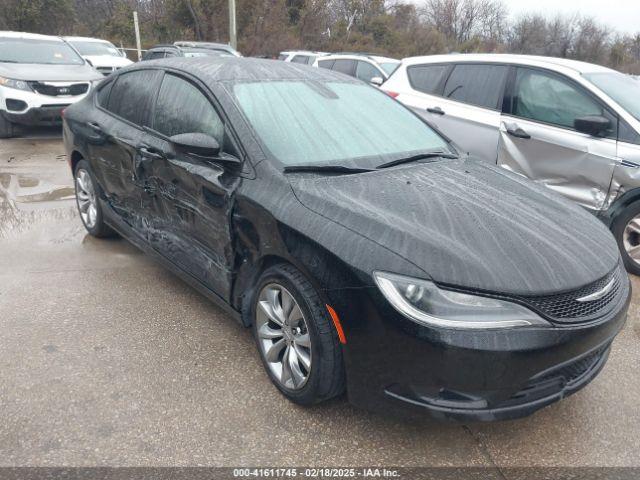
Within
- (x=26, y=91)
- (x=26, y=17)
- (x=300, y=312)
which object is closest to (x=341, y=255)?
(x=300, y=312)

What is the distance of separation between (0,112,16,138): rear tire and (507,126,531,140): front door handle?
25.8 feet

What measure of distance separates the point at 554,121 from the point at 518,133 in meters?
0.32

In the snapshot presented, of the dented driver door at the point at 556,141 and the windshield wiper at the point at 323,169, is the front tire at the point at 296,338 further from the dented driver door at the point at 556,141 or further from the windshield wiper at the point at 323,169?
the dented driver door at the point at 556,141

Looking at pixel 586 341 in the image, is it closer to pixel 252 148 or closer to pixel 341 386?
pixel 341 386

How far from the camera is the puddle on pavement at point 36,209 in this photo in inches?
196

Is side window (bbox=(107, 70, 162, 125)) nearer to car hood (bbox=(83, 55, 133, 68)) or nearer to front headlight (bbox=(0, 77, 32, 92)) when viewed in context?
front headlight (bbox=(0, 77, 32, 92))

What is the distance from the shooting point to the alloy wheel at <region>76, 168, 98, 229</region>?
4609 mm

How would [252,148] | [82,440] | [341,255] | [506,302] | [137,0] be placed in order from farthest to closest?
1. [137,0]
2. [252,148]
3. [82,440]
4. [341,255]
5. [506,302]

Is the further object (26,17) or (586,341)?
(26,17)

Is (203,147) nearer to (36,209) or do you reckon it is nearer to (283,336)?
(283,336)

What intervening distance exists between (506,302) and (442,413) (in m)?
0.51

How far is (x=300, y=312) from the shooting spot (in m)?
2.47

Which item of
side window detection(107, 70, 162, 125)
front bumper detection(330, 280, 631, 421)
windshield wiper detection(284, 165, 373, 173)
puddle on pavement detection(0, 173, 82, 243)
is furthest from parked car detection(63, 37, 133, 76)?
front bumper detection(330, 280, 631, 421)

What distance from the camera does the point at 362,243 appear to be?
2234 mm
